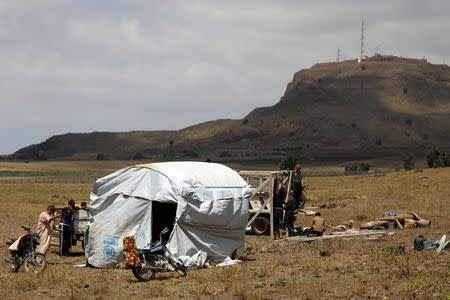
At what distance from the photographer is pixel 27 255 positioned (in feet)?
49.6

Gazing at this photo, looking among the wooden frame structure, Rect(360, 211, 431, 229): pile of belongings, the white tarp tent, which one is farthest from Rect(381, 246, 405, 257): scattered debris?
the wooden frame structure

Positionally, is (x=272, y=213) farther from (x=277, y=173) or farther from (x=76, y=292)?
(x=76, y=292)

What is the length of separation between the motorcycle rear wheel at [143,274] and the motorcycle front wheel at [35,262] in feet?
8.88

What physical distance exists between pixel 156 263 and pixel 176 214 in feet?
4.50

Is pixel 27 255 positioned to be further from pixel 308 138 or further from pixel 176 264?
pixel 308 138

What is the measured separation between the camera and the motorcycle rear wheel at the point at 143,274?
541 inches

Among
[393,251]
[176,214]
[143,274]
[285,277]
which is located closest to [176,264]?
[143,274]

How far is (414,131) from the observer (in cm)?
18012

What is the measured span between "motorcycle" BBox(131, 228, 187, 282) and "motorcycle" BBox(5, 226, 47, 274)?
271 centimetres

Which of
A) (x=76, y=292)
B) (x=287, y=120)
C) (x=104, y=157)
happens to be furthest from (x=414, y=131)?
(x=76, y=292)

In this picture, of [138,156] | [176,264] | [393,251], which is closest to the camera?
[176,264]

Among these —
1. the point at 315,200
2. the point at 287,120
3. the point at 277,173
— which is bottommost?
the point at 315,200

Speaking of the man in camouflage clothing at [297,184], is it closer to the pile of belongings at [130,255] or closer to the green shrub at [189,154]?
the pile of belongings at [130,255]

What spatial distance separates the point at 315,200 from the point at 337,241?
21.8 m
